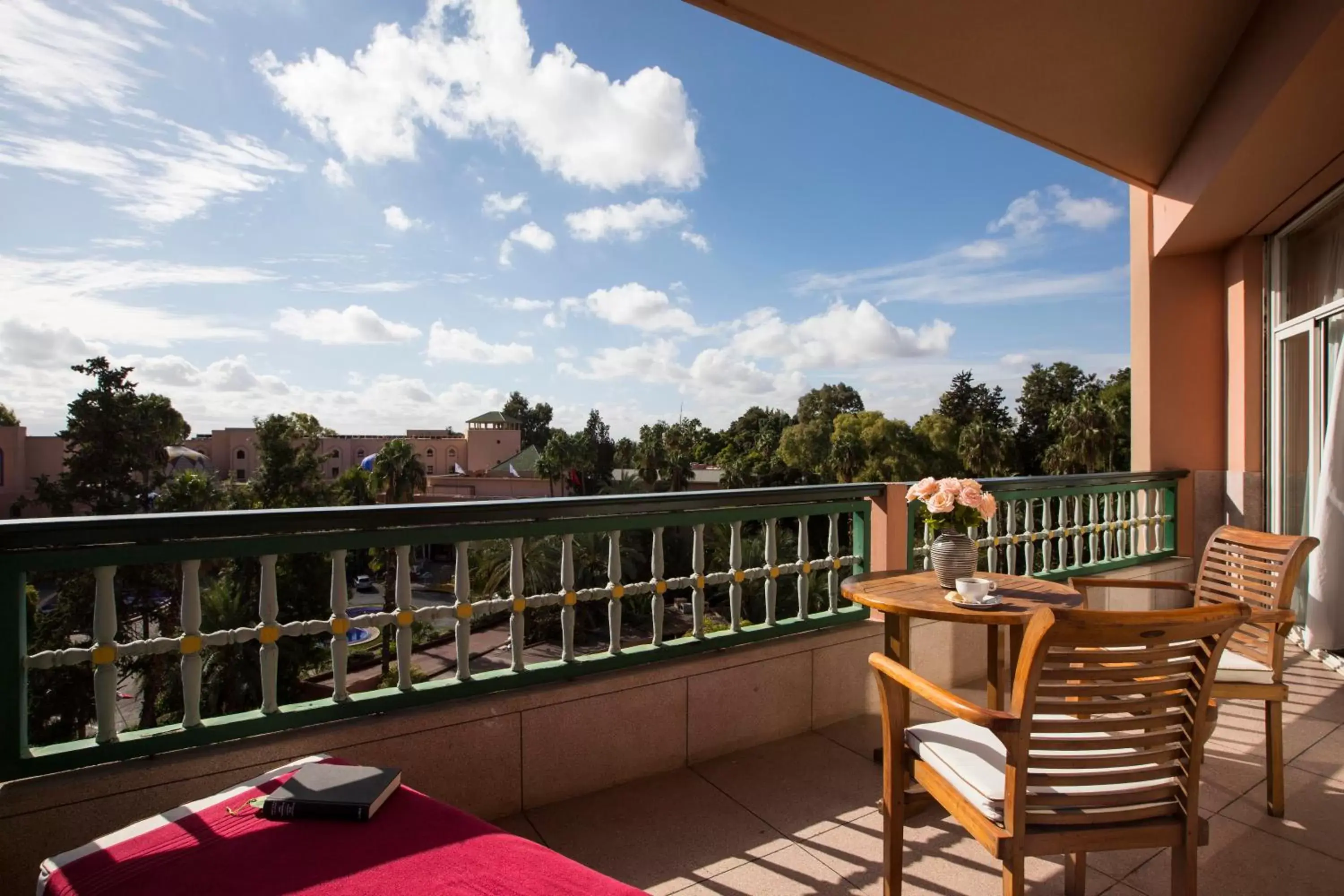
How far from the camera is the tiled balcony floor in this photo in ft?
6.41

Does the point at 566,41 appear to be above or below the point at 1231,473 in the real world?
above

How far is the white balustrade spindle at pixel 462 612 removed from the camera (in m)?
2.26

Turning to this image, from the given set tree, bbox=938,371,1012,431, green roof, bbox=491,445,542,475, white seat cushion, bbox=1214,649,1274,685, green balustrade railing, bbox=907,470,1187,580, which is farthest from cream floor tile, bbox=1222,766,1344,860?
green roof, bbox=491,445,542,475

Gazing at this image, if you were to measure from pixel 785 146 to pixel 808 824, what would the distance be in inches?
1421

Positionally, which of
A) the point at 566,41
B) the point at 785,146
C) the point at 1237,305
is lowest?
the point at 1237,305

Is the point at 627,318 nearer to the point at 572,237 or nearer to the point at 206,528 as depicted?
the point at 572,237

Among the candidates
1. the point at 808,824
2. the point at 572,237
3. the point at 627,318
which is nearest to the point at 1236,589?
the point at 808,824

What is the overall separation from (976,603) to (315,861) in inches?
78.3

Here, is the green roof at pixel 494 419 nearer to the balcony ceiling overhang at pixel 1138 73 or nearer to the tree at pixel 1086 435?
the tree at pixel 1086 435

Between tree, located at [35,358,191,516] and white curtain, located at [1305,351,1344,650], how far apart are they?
34.4m

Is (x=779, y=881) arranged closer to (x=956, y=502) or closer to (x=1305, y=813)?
(x=956, y=502)

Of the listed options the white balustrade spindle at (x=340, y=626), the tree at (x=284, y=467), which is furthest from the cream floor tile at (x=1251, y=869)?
the tree at (x=284, y=467)

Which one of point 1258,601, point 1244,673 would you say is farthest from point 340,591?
point 1258,601

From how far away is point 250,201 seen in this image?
91.3 feet
